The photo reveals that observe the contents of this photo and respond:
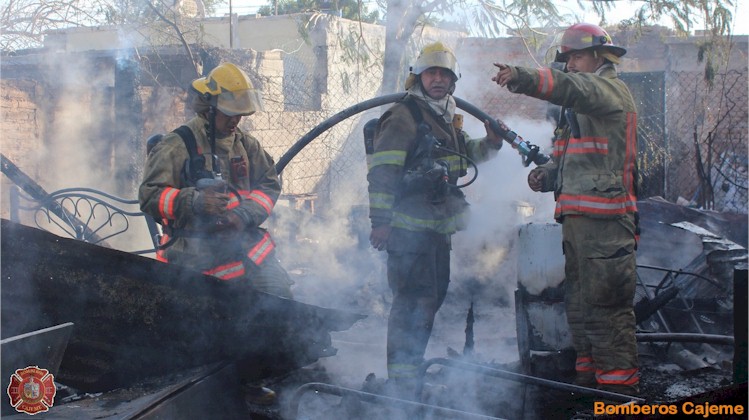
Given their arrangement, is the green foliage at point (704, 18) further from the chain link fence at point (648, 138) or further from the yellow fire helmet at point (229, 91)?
the yellow fire helmet at point (229, 91)

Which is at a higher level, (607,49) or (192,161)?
(607,49)

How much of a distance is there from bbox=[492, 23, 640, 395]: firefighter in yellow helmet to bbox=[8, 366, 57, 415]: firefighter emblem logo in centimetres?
260

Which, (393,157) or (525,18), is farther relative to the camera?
(525,18)

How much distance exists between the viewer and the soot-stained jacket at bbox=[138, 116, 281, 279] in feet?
12.3

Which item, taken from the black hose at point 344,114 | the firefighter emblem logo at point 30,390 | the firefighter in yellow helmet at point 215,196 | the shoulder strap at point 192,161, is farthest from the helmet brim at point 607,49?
the firefighter emblem logo at point 30,390

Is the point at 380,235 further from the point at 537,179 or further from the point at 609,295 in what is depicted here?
the point at 609,295

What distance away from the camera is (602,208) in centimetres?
365

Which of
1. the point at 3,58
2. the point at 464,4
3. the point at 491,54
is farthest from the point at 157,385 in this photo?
the point at 491,54

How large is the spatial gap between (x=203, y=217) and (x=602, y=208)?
2116mm

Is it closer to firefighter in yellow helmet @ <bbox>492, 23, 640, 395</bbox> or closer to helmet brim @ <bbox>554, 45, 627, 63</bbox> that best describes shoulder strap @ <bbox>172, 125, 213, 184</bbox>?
firefighter in yellow helmet @ <bbox>492, 23, 640, 395</bbox>

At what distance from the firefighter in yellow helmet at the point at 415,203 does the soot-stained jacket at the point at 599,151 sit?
735 mm

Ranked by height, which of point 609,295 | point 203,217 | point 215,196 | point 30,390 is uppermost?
point 215,196

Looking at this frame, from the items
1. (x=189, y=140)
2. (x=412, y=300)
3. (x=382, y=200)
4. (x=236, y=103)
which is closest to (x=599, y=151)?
(x=382, y=200)

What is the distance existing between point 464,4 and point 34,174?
5653 millimetres
